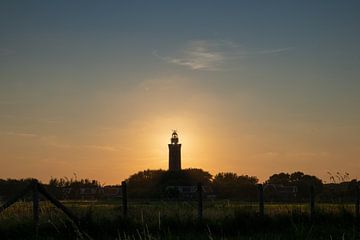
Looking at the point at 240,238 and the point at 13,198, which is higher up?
the point at 13,198

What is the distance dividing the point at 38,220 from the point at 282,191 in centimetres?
5301

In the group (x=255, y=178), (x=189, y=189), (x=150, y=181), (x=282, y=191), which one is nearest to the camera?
(x=282, y=191)

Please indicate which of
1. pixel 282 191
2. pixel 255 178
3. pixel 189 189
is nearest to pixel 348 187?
pixel 282 191

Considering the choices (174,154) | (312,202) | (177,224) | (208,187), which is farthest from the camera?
(174,154)

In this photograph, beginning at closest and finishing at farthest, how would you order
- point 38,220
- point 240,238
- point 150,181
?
point 240,238, point 38,220, point 150,181

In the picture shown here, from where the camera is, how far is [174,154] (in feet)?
357

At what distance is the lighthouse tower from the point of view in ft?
354

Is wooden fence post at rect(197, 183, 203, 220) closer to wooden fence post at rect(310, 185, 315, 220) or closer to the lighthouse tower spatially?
wooden fence post at rect(310, 185, 315, 220)

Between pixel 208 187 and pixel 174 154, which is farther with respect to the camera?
pixel 174 154

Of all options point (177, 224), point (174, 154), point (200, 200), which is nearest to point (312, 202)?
point (200, 200)

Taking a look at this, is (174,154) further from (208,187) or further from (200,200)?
(200,200)

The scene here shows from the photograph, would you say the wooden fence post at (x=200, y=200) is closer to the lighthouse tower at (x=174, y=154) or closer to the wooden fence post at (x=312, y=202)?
the wooden fence post at (x=312, y=202)

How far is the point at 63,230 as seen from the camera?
49.3ft

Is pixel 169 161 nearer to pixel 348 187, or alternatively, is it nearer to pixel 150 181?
pixel 150 181
